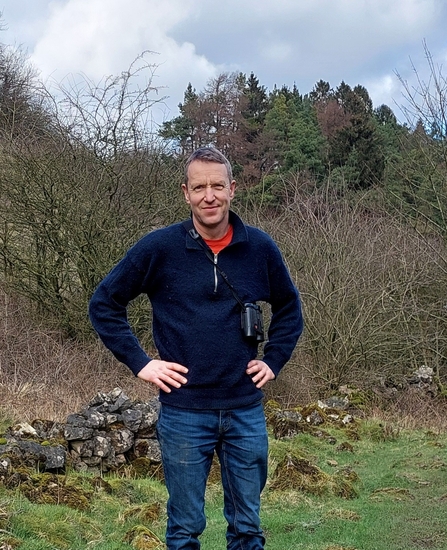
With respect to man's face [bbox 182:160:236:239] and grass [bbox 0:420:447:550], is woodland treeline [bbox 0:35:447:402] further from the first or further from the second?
man's face [bbox 182:160:236:239]

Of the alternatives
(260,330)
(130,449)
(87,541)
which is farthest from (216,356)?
(130,449)

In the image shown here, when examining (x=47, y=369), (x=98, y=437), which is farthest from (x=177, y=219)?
(x=98, y=437)

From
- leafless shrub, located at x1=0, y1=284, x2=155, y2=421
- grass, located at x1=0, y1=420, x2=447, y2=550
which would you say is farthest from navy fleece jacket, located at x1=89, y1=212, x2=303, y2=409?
leafless shrub, located at x1=0, y1=284, x2=155, y2=421

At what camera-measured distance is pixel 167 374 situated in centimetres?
267

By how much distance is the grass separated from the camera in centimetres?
446

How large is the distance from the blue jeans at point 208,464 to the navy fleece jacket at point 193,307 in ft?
0.23

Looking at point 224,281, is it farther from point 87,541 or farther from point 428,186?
point 428,186

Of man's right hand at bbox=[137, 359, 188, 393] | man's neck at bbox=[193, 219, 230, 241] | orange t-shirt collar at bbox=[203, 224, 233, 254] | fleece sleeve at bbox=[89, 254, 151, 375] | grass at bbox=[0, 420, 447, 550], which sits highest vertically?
man's neck at bbox=[193, 219, 230, 241]

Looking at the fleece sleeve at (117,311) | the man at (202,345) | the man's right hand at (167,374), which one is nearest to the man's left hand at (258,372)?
the man at (202,345)

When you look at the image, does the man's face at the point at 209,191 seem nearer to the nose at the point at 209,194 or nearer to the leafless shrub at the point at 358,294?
the nose at the point at 209,194

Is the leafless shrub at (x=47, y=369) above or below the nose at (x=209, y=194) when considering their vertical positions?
below

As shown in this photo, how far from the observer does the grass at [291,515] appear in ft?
14.6

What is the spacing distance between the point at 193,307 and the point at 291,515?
3507mm

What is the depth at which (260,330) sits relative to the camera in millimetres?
2748
